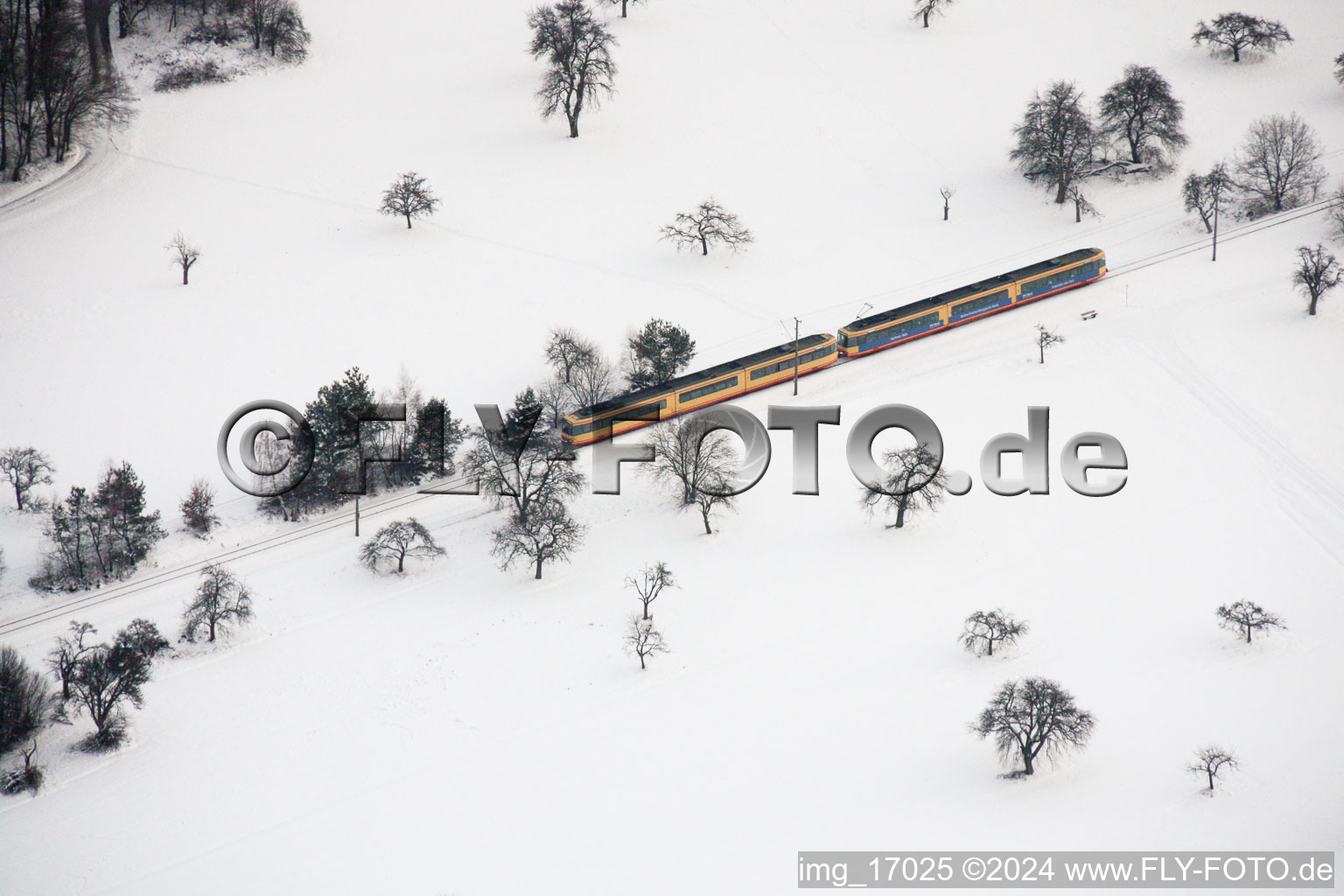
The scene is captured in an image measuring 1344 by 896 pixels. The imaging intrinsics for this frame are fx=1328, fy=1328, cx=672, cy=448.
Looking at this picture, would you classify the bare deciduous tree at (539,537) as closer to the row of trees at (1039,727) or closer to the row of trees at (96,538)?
the row of trees at (96,538)

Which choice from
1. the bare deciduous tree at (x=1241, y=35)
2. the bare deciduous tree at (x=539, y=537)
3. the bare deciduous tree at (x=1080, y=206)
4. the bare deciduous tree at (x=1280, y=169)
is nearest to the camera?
the bare deciduous tree at (x=539, y=537)

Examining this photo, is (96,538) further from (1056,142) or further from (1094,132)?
(1094,132)

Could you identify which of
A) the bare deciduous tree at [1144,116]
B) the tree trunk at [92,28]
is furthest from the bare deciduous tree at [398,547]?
the bare deciduous tree at [1144,116]

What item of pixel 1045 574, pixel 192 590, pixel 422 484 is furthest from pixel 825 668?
pixel 192 590

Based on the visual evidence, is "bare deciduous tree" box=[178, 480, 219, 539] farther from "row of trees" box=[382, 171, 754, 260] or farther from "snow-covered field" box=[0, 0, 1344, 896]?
"row of trees" box=[382, 171, 754, 260]

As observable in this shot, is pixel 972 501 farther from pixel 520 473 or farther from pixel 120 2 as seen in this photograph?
pixel 120 2
